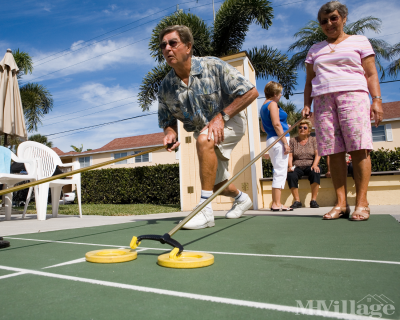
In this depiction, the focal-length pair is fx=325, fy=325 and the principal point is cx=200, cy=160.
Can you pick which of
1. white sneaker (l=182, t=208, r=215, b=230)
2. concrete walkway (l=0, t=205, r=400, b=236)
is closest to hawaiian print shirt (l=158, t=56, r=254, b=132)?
white sneaker (l=182, t=208, r=215, b=230)

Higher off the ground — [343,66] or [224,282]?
[343,66]

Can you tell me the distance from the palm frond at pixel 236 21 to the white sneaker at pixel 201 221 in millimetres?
11575

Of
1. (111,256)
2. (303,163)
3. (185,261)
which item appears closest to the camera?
(185,261)

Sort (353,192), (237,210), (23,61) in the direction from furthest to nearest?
1. (23,61)
2. (353,192)
3. (237,210)

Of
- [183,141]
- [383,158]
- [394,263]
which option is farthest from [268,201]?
[394,263]

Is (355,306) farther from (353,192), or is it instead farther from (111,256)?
(353,192)

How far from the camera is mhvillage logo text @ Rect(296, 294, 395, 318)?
33.8 inches

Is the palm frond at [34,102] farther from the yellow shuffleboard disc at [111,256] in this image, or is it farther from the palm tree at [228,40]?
the yellow shuffleboard disc at [111,256]

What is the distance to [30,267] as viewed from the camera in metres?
1.54

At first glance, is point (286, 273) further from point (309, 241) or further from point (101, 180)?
point (101, 180)

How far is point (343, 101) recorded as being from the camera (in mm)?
2924

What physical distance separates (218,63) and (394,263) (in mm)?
2180

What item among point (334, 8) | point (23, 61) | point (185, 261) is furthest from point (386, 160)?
point (23, 61)

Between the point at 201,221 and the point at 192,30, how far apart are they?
11947 mm
